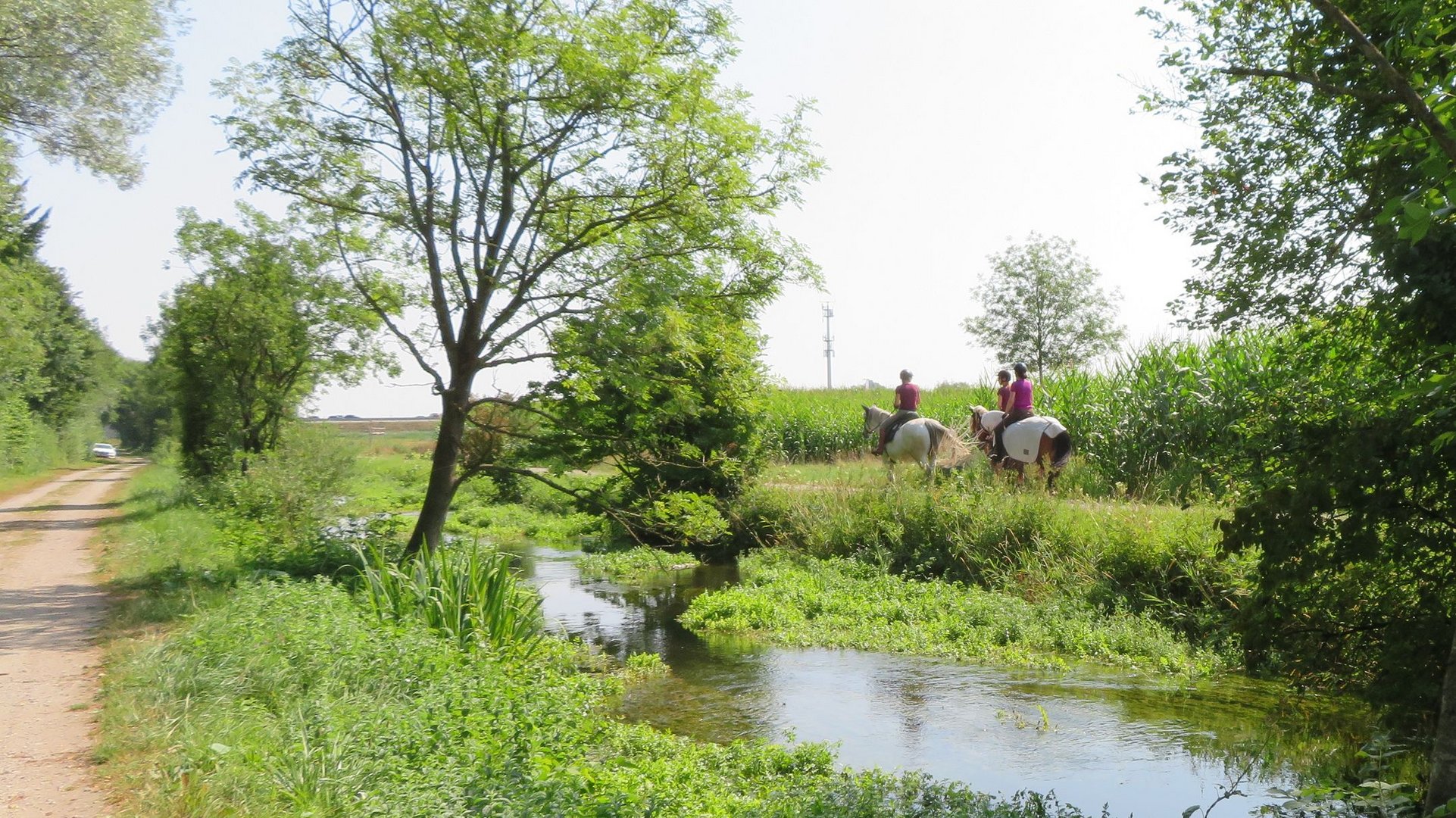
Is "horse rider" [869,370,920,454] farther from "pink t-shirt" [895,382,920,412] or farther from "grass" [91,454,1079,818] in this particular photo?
"grass" [91,454,1079,818]

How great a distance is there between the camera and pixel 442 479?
48.8 feet

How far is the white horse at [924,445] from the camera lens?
22172 mm

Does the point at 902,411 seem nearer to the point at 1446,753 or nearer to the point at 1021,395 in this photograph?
the point at 1021,395

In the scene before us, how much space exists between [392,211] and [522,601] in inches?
254

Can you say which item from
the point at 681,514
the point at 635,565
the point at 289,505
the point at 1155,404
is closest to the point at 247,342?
the point at 289,505

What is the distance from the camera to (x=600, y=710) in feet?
34.6

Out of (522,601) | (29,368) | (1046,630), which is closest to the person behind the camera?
(522,601)

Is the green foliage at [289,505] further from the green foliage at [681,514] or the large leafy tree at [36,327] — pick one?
the large leafy tree at [36,327]

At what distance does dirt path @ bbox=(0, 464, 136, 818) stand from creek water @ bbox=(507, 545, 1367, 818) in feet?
16.7

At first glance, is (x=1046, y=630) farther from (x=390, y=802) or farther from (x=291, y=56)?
(x=291, y=56)

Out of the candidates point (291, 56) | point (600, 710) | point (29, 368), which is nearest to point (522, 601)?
point (600, 710)

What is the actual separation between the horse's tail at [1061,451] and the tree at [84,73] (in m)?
17.6

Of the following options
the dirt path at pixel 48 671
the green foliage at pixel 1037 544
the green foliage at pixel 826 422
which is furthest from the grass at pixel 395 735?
the green foliage at pixel 826 422

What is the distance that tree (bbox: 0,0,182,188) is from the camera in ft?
54.0
